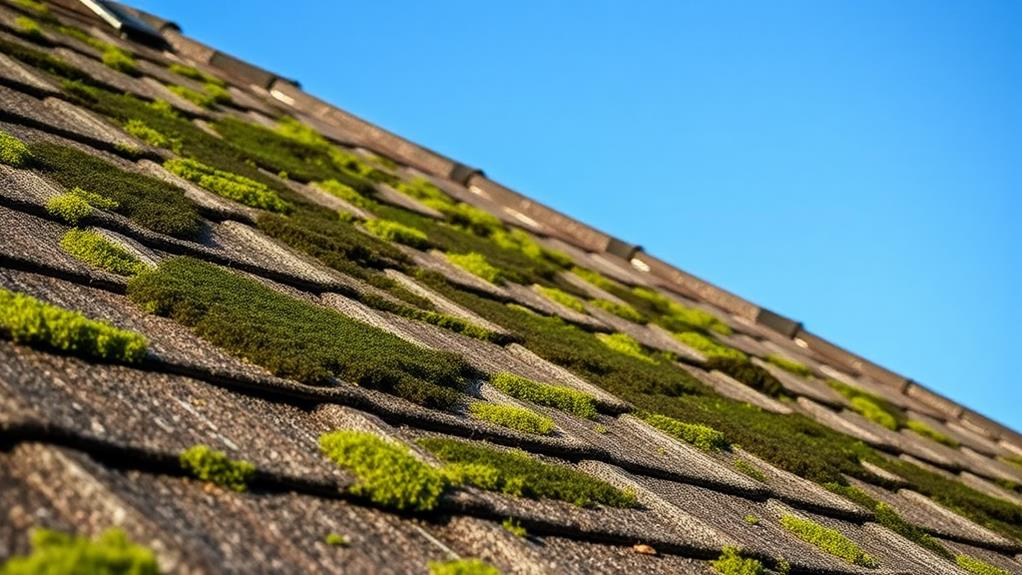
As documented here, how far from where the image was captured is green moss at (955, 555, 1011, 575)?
7152 millimetres

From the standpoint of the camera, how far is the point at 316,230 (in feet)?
24.4

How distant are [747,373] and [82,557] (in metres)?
9.22

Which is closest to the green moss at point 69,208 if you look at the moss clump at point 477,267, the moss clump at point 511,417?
the moss clump at point 511,417

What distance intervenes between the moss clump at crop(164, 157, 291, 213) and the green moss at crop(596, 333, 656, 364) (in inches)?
127

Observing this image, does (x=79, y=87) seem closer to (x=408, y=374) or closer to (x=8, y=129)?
(x=8, y=129)

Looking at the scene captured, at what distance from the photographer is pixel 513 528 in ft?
13.0

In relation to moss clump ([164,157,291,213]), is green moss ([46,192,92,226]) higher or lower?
lower

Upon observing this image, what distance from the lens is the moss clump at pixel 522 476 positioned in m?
4.25

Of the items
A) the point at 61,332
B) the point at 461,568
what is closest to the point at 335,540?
the point at 461,568

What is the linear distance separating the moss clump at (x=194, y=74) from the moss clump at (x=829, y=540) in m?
9.11

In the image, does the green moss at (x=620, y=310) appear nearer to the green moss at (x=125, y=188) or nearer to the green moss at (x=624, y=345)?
the green moss at (x=624, y=345)

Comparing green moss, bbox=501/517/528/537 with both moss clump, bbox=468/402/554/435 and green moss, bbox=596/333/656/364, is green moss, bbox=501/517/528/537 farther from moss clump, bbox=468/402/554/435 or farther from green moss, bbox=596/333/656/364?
green moss, bbox=596/333/656/364

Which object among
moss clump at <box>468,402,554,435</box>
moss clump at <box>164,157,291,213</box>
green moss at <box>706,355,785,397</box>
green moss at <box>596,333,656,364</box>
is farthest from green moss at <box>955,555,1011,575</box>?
moss clump at <box>164,157,291,213</box>

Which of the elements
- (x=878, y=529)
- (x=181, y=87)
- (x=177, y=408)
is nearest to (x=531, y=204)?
(x=181, y=87)
